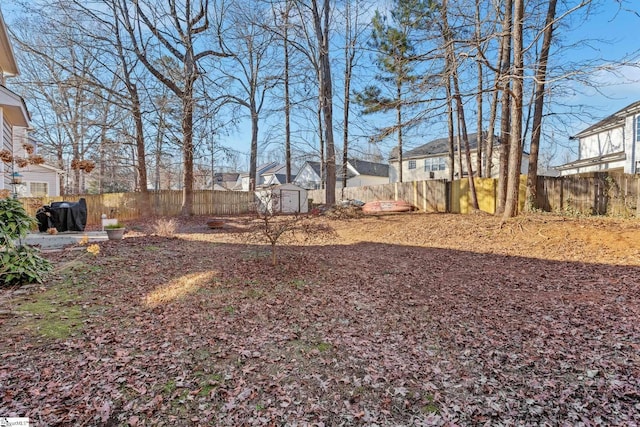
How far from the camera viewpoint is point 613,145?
16031 mm

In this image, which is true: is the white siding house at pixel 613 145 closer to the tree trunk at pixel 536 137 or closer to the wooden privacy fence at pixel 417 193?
the tree trunk at pixel 536 137

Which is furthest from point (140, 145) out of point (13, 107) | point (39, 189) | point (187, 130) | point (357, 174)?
point (357, 174)

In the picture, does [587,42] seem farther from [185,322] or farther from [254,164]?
[254,164]

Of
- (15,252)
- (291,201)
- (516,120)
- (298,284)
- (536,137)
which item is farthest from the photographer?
(291,201)

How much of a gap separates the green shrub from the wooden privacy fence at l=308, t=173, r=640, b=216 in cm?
1228

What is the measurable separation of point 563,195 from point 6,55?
51.0ft

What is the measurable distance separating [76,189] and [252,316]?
76.8 ft

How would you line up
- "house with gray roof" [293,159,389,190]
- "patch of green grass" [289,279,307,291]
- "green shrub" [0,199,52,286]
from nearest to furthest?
"green shrub" [0,199,52,286] < "patch of green grass" [289,279,307,291] < "house with gray roof" [293,159,389,190]

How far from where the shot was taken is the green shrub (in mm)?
3762

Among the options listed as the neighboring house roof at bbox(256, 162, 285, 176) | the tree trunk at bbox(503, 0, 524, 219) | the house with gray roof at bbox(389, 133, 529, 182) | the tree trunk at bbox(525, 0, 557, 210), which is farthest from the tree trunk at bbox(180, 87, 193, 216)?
the neighboring house roof at bbox(256, 162, 285, 176)

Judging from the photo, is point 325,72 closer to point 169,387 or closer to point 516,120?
point 516,120

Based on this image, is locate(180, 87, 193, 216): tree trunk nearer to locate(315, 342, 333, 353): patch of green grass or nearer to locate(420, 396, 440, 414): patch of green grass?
locate(315, 342, 333, 353): patch of green grass

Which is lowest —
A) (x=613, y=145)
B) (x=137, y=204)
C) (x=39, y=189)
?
(x=137, y=204)

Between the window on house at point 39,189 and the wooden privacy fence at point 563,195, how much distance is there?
18.9m
